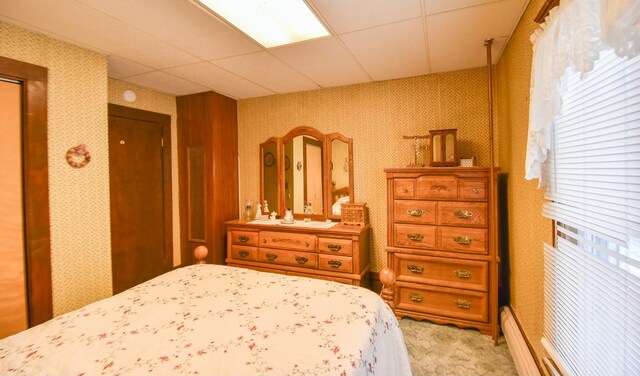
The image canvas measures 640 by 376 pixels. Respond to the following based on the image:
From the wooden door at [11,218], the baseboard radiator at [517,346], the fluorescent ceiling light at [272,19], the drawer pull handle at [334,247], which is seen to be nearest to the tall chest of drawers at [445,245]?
the baseboard radiator at [517,346]

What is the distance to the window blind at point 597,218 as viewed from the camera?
0.88 metres

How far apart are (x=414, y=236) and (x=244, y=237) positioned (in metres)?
1.93

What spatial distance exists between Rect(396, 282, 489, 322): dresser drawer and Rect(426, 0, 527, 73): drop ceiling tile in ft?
6.87

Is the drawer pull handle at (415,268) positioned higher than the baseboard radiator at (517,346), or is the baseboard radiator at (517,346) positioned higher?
the drawer pull handle at (415,268)

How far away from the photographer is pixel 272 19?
6.28 feet

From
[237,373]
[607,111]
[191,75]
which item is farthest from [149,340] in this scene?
[191,75]

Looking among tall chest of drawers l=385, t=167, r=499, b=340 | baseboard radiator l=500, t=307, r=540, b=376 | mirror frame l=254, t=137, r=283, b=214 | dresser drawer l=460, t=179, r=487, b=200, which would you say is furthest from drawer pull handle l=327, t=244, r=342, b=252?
baseboard radiator l=500, t=307, r=540, b=376

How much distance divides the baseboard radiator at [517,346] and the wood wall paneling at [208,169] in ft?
10.0

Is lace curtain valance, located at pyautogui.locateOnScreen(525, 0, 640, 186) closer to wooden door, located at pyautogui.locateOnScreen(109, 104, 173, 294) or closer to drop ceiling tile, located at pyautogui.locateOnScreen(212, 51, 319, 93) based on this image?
drop ceiling tile, located at pyautogui.locateOnScreen(212, 51, 319, 93)

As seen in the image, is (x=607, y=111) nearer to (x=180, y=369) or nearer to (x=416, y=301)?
(x=180, y=369)

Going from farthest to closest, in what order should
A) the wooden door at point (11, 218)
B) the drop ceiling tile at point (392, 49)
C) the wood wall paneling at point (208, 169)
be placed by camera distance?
the wood wall paneling at point (208, 169), the drop ceiling tile at point (392, 49), the wooden door at point (11, 218)

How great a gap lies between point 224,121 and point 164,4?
1986 millimetres

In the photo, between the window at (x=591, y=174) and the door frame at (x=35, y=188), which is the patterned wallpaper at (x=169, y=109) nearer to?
the door frame at (x=35, y=188)

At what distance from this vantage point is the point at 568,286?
1.31 metres
